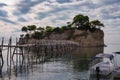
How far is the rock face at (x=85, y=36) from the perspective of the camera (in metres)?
156

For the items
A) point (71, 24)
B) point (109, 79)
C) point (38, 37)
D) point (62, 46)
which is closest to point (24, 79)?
point (109, 79)

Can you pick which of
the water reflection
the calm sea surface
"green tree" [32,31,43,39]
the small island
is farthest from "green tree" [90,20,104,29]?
the calm sea surface

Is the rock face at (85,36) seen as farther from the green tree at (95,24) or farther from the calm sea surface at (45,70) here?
the calm sea surface at (45,70)

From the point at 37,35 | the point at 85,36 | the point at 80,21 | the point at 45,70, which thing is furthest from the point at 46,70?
the point at 37,35

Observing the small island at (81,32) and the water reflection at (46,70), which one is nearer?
the water reflection at (46,70)

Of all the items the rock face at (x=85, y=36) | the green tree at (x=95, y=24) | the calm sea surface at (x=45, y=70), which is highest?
the green tree at (x=95, y=24)

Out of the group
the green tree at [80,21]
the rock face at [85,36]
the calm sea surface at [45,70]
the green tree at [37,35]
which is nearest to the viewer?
the calm sea surface at [45,70]

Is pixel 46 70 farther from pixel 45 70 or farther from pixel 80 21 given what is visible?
pixel 80 21

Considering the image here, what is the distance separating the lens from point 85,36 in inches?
6127

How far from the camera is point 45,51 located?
94938mm

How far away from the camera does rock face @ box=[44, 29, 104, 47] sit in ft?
511

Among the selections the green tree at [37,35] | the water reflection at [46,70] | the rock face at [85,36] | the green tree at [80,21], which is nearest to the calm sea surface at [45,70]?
the water reflection at [46,70]

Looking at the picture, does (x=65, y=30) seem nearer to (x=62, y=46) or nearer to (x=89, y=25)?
(x=89, y=25)

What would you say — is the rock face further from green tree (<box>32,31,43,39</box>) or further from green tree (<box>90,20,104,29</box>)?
green tree (<box>32,31,43,39</box>)
